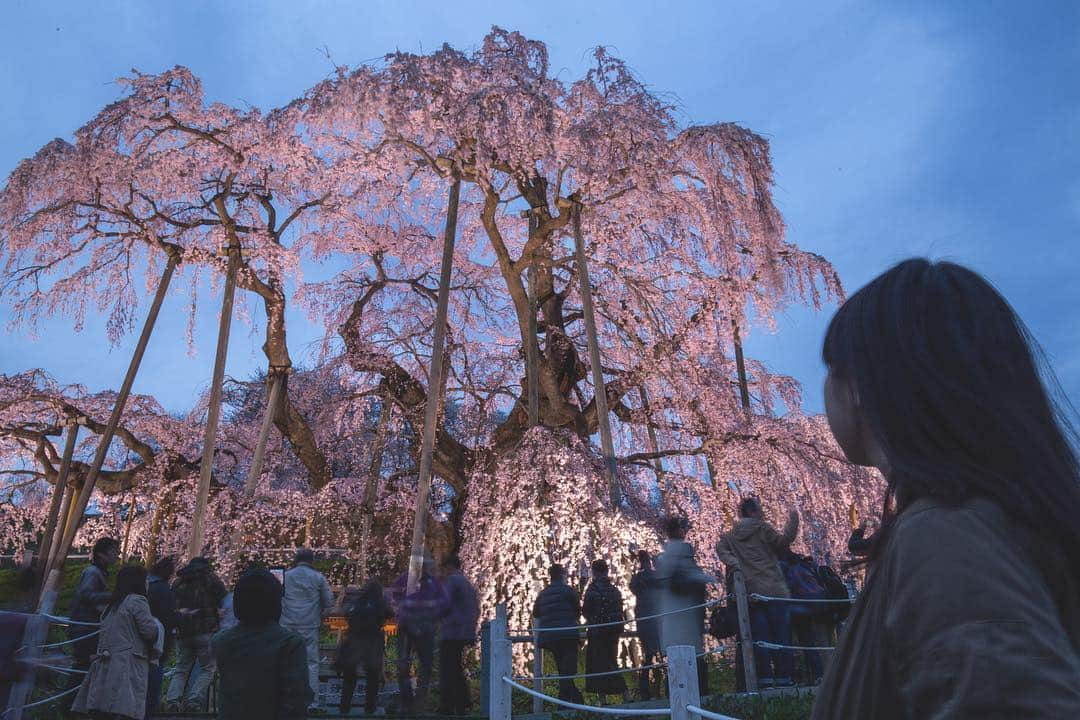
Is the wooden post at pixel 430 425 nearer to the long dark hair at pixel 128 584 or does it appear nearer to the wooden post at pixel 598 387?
the wooden post at pixel 598 387

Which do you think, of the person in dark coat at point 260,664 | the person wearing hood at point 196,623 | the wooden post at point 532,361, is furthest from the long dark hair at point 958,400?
the wooden post at point 532,361

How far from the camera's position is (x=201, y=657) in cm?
804

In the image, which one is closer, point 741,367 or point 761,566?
point 761,566

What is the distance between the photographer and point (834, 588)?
317 inches

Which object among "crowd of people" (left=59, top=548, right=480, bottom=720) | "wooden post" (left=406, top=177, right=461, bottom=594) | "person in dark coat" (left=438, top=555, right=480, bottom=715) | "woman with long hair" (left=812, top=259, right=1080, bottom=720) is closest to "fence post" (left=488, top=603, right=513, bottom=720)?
"crowd of people" (left=59, top=548, right=480, bottom=720)

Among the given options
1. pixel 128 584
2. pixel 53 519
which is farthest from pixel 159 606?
pixel 53 519

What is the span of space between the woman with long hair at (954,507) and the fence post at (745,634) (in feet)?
20.6

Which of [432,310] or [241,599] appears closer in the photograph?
[241,599]

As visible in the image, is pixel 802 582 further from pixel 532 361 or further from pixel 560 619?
pixel 532 361

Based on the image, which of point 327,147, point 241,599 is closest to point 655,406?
point 327,147

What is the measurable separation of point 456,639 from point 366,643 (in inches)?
39.7

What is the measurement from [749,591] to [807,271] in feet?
34.2

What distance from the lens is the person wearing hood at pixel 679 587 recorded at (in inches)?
278

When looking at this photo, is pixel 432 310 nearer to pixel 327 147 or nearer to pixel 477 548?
pixel 327 147
